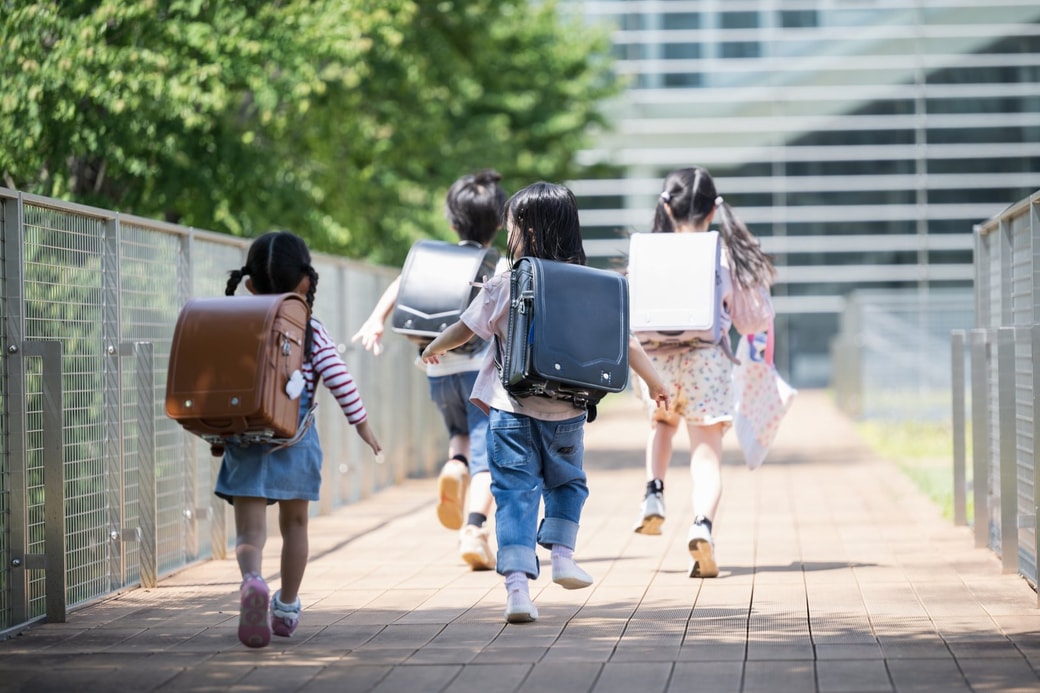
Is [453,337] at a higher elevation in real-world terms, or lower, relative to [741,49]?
lower

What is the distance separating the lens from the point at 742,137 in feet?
118

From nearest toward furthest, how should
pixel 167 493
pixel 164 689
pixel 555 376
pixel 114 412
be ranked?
pixel 164 689 → pixel 555 376 → pixel 114 412 → pixel 167 493

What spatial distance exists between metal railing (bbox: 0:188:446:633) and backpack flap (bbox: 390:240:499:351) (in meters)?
1.21

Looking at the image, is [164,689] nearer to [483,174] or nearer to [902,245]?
[483,174]

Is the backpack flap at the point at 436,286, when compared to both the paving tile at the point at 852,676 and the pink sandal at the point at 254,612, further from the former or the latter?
the paving tile at the point at 852,676

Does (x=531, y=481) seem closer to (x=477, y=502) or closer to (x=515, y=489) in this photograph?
(x=515, y=489)

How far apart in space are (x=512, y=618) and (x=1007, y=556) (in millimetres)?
2493

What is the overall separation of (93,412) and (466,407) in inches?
77.1

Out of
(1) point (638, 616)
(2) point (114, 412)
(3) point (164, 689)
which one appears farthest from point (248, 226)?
(3) point (164, 689)

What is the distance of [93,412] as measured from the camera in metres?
6.69

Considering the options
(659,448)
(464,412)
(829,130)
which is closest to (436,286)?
(464,412)

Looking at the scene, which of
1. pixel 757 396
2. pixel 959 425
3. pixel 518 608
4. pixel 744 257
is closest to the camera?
pixel 518 608

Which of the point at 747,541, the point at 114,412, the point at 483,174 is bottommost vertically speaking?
the point at 747,541

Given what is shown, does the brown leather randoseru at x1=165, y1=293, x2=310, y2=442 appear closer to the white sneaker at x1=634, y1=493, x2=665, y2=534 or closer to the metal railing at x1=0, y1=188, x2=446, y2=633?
the metal railing at x1=0, y1=188, x2=446, y2=633
